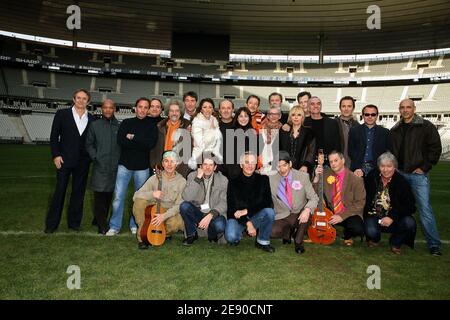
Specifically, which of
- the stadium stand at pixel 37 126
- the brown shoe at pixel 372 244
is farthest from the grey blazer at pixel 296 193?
the stadium stand at pixel 37 126

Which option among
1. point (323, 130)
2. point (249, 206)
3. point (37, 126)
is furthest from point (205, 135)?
point (37, 126)

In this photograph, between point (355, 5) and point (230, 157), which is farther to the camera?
point (355, 5)

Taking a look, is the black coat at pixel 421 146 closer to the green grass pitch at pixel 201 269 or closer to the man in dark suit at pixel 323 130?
the man in dark suit at pixel 323 130

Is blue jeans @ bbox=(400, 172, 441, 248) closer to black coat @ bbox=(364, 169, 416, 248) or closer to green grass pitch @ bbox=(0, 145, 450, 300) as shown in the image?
black coat @ bbox=(364, 169, 416, 248)

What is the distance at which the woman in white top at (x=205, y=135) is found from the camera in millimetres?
5254

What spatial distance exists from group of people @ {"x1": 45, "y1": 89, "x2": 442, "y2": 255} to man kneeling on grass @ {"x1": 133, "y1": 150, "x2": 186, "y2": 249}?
14mm

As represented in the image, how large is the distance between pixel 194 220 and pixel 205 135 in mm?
1286

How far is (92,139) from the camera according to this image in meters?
5.39

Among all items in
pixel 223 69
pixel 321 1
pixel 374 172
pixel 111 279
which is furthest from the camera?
pixel 223 69

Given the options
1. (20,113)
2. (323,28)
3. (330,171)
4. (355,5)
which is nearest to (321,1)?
(355,5)

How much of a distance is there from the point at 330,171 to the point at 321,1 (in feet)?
62.0

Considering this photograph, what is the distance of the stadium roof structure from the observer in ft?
71.7
